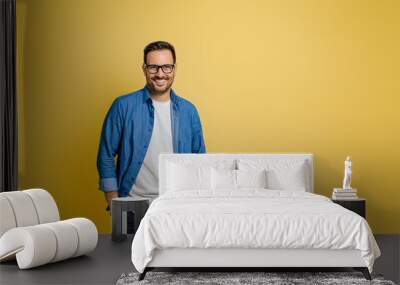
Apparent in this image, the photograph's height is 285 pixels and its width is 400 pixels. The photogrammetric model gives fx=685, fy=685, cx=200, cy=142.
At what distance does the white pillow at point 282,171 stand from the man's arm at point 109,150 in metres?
1.34

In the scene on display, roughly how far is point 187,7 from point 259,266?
3.29 metres

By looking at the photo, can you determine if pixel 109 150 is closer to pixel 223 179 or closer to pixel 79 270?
pixel 223 179

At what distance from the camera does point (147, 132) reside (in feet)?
23.7

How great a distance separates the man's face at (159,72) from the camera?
730cm

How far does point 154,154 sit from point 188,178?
632 millimetres

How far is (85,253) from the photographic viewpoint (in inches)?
236

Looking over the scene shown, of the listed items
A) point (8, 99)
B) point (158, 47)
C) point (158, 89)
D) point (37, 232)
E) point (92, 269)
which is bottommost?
point (92, 269)

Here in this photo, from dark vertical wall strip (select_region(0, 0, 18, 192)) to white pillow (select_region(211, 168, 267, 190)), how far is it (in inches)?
82.9

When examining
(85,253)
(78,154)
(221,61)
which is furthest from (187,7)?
(85,253)

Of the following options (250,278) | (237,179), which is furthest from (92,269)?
(237,179)

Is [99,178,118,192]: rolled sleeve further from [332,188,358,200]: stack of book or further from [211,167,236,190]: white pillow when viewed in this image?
[332,188,358,200]: stack of book

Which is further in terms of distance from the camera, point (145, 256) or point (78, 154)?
point (78, 154)

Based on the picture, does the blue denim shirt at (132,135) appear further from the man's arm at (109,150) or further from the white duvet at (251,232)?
the white duvet at (251,232)

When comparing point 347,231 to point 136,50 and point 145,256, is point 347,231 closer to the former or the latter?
point 145,256
